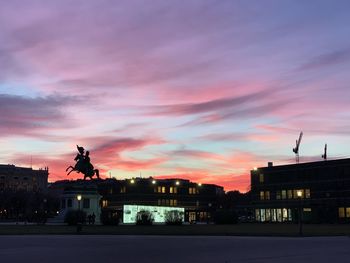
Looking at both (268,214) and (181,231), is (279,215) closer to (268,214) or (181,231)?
(268,214)

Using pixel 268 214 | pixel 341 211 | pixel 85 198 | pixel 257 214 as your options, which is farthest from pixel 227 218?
pixel 257 214

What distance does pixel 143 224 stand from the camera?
276 ft

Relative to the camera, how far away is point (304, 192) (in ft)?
478

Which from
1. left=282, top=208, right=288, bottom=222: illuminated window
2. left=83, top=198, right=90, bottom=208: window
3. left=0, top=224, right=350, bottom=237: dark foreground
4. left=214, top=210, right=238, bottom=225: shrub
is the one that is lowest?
left=0, top=224, right=350, bottom=237: dark foreground

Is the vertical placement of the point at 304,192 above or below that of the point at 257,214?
above

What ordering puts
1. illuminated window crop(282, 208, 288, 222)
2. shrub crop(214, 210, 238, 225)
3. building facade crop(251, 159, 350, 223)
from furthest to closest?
illuminated window crop(282, 208, 288, 222) < building facade crop(251, 159, 350, 223) < shrub crop(214, 210, 238, 225)

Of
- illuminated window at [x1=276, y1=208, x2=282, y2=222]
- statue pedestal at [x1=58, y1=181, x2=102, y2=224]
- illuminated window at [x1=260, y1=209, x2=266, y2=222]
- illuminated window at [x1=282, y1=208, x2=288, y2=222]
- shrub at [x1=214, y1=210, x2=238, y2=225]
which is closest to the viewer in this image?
statue pedestal at [x1=58, y1=181, x2=102, y2=224]

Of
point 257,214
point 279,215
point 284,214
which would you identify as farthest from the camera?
point 257,214

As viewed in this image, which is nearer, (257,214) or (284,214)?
(284,214)

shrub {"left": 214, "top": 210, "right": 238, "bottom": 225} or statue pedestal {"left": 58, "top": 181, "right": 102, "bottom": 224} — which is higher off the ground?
statue pedestal {"left": 58, "top": 181, "right": 102, "bottom": 224}

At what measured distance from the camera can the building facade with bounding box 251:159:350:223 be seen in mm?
137000

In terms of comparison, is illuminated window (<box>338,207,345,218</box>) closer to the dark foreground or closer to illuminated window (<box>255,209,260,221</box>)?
illuminated window (<box>255,209,260,221</box>)

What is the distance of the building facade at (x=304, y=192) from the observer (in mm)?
137000

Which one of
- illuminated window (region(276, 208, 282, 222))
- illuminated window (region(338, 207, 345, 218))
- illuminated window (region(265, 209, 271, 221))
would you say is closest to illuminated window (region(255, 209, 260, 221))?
illuminated window (region(265, 209, 271, 221))
